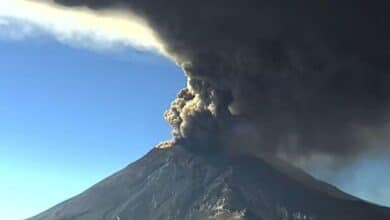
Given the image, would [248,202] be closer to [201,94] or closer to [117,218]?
[117,218]

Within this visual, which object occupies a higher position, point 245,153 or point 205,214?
point 245,153

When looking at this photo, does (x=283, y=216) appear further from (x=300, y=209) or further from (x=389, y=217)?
(x=389, y=217)

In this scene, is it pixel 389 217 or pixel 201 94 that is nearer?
pixel 201 94

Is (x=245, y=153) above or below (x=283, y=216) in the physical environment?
above

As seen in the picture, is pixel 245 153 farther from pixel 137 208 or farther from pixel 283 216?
pixel 137 208

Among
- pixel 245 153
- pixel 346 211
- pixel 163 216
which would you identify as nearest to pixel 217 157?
pixel 245 153

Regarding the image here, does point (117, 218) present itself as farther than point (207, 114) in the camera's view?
Yes

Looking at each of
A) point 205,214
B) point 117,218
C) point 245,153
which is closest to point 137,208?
point 117,218

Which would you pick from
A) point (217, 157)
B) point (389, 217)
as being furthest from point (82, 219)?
point (389, 217)
